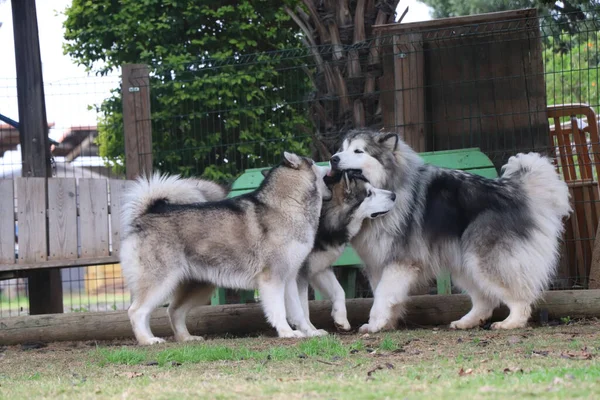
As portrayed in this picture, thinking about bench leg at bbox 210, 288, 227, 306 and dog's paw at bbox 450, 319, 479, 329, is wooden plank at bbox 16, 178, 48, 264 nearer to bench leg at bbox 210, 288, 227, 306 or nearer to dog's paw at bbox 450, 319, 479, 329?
bench leg at bbox 210, 288, 227, 306

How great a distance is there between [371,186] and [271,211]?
90cm

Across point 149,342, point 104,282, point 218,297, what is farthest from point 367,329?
point 104,282

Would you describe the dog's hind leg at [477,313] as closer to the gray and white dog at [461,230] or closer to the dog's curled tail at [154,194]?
the gray and white dog at [461,230]

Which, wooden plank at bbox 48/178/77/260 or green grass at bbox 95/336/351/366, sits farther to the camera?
wooden plank at bbox 48/178/77/260

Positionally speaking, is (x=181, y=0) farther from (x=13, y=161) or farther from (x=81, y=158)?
(x=13, y=161)

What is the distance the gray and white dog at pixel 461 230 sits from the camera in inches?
273

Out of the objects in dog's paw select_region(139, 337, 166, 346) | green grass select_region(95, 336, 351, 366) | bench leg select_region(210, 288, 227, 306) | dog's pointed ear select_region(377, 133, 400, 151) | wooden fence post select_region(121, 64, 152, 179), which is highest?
wooden fence post select_region(121, 64, 152, 179)

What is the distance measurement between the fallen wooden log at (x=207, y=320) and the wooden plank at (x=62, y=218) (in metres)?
1.07

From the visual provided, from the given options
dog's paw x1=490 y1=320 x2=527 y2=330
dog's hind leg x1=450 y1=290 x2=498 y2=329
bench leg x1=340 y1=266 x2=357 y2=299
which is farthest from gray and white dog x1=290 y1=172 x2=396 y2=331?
bench leg x1=340 y1=266 x2=357 y2=299

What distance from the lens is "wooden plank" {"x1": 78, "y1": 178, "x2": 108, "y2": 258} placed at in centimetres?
880

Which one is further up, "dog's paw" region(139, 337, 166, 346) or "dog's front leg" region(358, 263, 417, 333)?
"dog's front leg" region(358, 263, 417, 333)

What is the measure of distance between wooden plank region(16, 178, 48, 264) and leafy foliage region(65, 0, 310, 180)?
1711 millimetres

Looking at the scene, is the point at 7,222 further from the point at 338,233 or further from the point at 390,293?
the point at 390,293

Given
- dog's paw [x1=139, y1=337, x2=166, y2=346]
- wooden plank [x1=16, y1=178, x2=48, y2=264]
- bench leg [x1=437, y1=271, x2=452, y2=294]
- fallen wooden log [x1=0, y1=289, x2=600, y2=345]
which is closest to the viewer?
dog's paw [x1=139, y1=337, x2=166, y2=346]
